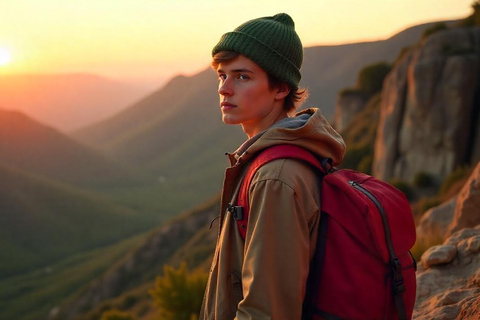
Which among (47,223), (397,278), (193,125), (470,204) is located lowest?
(470,204)

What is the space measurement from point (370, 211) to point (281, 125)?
0.67 meters

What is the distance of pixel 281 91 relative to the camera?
3.11 meters

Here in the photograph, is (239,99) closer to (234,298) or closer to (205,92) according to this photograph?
(234,298)

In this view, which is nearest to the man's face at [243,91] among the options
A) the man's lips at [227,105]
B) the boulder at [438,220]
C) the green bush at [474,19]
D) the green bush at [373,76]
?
the man's lips at [227,105]

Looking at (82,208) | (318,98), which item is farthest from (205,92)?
(82,208)

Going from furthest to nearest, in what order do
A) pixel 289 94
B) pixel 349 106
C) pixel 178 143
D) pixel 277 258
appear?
pixel 178 143 → pixel 349 106 → pixel 289 94 → pixel 277 258

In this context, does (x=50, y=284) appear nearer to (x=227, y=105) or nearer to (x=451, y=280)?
(x=451, y=280)

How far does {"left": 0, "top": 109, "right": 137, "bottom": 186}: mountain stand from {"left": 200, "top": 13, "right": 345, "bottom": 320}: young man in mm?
102125

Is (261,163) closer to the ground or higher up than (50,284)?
higher up

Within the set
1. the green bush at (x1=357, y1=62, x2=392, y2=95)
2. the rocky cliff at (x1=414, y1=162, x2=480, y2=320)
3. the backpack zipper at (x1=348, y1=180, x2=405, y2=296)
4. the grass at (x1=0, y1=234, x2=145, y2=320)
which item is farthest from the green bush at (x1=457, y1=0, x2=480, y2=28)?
the grass at (x1=0, y1=234, x2=145, y2=320)

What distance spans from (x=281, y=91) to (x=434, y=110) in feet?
66.7

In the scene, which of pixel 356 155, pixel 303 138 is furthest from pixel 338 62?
pixel 303 138

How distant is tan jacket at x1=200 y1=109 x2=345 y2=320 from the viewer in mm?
2328

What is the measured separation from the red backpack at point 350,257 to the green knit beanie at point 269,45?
22.7 inches
